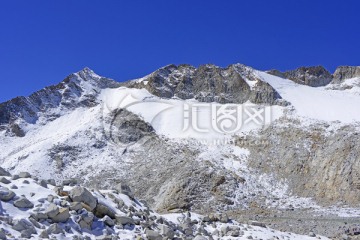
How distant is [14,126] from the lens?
67.9 meters

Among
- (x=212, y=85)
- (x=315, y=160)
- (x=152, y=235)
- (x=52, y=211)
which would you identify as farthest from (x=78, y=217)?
(x=212, y=85)

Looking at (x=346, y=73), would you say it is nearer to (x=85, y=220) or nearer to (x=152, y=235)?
(x=152, y=235)

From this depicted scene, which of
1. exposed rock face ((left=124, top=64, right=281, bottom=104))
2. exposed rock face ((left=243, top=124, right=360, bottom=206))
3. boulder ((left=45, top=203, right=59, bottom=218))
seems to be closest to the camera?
boulder ((left=45, top=203, right=59, bottom=218))

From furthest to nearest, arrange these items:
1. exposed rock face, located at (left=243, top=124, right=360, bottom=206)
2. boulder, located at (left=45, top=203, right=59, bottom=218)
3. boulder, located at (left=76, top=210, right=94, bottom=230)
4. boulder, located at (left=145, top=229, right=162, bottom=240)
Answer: exposed rock face, located at (left=243, top=124, right=360, bottom=206), boulder, located at (left=145, top=229, right=162, bottom=240), boulder, located at (left=76, top=210, right=94, bottom=230), boulder, located at (left=45, top=203, right=59, bottom=218)

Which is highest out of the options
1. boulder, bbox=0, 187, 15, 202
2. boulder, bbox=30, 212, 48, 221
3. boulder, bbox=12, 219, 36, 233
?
boulder, bbox=0, 187, 15, 202

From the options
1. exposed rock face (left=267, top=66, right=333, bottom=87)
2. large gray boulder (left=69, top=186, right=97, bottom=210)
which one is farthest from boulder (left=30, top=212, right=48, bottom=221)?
exposed rock face (left=267, top=66, right=333, bottom=87)

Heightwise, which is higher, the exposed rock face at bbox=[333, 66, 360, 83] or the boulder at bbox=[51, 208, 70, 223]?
the exposed rock face at bbox=[333, 66, 360, 83]

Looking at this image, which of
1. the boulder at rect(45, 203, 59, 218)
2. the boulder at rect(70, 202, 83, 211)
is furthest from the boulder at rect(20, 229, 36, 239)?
the boulder at rect(70, 202, 83, 211)

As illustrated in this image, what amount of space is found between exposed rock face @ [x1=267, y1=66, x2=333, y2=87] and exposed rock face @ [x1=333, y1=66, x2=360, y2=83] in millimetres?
1420

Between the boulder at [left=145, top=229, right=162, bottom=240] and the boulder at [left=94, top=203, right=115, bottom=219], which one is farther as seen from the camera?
the boulder at [left=94, top=203, right=115, bottom=219]

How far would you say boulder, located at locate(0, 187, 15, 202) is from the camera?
12884 mm

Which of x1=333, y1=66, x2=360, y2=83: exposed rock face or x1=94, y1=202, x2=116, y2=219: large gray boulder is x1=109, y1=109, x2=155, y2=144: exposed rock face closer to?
x1=333, y1=66, x2=360, y2=83: exposed rock face

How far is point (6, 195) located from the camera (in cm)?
1294

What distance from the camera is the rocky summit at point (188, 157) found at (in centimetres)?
1452
